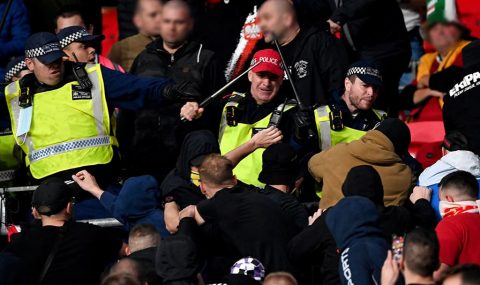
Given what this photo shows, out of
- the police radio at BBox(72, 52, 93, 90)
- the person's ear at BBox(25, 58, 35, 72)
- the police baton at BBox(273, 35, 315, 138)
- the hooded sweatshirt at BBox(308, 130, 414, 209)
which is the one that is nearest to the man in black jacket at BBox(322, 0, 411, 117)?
the police baton at BBox(273, 35, 315, 138)

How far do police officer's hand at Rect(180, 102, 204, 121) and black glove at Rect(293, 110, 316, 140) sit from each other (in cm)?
84

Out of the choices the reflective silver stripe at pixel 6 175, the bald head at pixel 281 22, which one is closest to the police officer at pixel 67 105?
the reflective silver stripe at pixel 6 175

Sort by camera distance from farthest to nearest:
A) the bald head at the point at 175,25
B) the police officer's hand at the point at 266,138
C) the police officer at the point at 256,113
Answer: the bald head at the point at 175,25
the police officer at the point at 256,113
the police officer's hand at the point at 266,138

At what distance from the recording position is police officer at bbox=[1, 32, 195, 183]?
40.1 ft

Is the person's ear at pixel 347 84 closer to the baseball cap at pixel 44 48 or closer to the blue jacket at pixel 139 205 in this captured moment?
the blue jacket at pixel 139 205

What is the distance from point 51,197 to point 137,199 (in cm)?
72

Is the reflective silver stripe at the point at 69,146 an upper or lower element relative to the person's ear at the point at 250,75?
lower

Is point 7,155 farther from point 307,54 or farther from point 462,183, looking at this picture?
point 462,183

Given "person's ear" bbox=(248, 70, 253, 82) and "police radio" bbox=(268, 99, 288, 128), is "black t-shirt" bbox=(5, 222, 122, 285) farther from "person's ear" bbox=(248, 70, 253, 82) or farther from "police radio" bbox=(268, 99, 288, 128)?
"person's ear" bbox=(248, 70, 253, 82)

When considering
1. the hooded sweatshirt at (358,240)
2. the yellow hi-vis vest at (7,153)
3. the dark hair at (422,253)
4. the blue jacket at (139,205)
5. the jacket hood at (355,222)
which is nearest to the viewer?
the dark hair at (422,253)

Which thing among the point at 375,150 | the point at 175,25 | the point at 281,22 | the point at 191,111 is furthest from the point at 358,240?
the point at 175,25

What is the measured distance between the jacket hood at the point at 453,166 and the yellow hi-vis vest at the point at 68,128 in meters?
2.77

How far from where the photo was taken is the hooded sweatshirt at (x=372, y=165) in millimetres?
11102

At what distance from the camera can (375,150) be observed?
36.8 feet
